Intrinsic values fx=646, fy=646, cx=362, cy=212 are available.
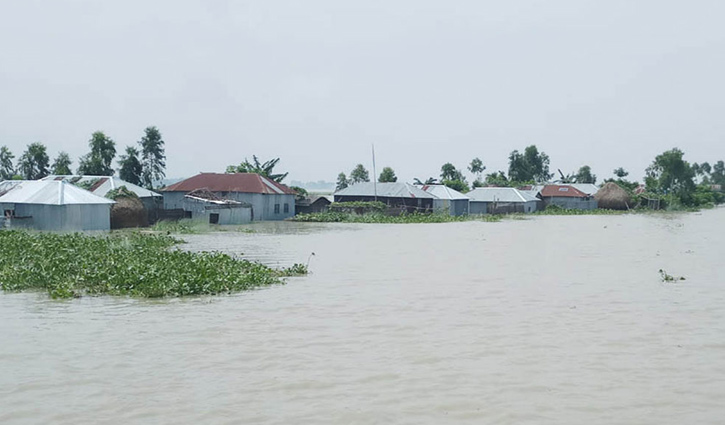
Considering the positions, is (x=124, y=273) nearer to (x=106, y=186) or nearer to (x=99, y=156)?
(x=106, y=186)

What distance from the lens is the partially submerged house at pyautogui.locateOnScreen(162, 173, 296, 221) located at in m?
43.3

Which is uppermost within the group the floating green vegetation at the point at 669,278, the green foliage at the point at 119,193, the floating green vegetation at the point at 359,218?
the green foliage at the point at 119,193

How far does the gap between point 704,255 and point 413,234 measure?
1457 cm

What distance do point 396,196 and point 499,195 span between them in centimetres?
1498

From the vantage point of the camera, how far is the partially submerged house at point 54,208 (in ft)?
97.9

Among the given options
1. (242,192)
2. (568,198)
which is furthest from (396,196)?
(568,198)

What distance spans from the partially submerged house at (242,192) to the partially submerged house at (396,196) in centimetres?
1001

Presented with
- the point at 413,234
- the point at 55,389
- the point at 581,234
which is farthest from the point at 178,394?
the point at 581,234

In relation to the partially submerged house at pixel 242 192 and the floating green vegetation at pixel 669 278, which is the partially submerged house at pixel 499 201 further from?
the floating green vegetation at pixel 669 278

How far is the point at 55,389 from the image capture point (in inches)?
306

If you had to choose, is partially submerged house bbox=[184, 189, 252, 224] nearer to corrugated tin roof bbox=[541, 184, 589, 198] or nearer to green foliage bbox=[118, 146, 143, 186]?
green foliage bbox=[118, 146, 143, 186]

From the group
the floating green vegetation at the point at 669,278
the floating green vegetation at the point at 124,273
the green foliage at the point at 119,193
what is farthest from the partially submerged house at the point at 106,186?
the floating green vegetation at the point at 669,278

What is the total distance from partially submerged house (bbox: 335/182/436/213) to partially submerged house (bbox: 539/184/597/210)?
21193mm

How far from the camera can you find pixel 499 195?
63594 mm
